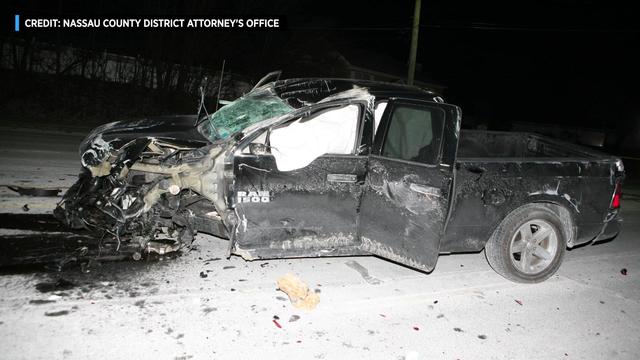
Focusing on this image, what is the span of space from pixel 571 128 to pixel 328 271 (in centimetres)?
4852

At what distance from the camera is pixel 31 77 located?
65.6ft

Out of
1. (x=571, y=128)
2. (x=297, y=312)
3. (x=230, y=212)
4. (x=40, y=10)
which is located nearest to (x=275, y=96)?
(x=230, y=212)

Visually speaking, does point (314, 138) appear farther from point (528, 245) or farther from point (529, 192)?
point (528, 245)

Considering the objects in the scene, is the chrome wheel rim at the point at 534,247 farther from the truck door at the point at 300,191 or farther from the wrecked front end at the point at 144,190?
the wrecked front end at the point at 144,190

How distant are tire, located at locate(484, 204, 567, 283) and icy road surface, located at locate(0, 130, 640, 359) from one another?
17 cm

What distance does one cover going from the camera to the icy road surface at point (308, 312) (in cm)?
310

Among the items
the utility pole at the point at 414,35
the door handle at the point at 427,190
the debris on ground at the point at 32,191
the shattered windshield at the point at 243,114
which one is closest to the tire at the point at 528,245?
the door handle at the point at 427,190

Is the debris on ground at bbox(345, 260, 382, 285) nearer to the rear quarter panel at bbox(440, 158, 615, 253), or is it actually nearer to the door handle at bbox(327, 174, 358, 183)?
the rear quarter panel at bbox(440, 158, 615, 253)

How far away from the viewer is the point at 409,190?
13.4 feet

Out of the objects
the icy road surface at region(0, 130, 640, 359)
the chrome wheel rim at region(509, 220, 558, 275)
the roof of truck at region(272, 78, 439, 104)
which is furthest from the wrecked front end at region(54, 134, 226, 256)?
the chrome wheel rim at region(509, 220, 558, 275)

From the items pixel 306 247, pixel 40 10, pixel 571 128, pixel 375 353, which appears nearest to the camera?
pixel 375 353

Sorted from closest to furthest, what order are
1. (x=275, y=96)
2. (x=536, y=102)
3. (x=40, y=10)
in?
(x=275, y=96), (x=40, y=10), (x=536, y=102)

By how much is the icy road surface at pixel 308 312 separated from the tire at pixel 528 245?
167 millimetres

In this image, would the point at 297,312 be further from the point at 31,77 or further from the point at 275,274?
the point at 31,77
